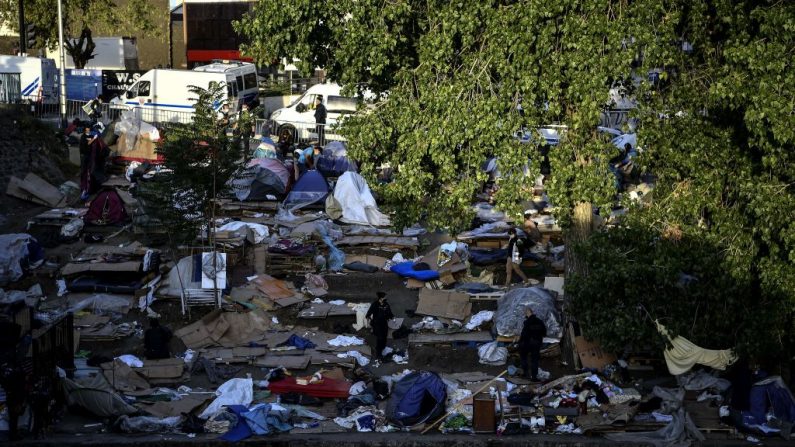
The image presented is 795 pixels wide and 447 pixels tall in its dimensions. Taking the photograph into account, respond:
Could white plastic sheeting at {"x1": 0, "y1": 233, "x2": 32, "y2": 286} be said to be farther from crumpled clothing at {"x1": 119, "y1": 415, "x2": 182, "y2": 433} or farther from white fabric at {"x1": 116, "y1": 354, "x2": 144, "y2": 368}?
crumpled clothing at {"x1": 119, "y1": 415, "x2": 182, "y2": 433}

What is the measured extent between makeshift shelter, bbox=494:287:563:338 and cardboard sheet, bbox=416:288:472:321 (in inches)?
33.3

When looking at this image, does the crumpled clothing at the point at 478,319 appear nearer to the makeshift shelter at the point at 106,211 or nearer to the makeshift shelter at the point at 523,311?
the makeshift shelter at the point at 523,311

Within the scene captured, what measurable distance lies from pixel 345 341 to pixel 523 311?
9.96ft

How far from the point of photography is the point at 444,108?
563 inches

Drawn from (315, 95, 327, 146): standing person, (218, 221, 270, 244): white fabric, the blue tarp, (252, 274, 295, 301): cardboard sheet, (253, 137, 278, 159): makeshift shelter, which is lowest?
(252, 274, 295, 301): cardboard sheet

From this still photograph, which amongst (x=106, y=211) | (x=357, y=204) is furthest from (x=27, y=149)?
(x=357, y=204)

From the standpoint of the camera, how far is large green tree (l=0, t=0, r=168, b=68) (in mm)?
42500

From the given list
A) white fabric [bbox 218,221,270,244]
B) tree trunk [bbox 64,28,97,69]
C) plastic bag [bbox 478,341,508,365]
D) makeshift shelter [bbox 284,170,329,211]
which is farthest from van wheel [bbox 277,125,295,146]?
tree trunk [bbox 64,28,97,69]

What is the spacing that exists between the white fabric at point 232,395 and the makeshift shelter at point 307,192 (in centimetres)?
889

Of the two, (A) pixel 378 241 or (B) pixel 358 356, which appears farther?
(A) pixel 378 241

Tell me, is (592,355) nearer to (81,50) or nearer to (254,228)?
(254,228)

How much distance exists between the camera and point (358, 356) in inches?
647

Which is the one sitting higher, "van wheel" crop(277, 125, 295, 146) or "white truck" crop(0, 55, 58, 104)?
"white truck" crop(0, 55, 58, 104)

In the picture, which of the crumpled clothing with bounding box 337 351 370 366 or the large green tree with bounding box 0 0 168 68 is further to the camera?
the large green tree with bounding box 0 0 168 68
